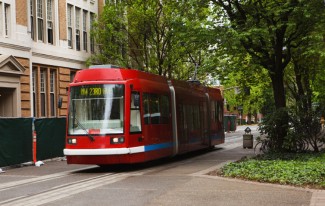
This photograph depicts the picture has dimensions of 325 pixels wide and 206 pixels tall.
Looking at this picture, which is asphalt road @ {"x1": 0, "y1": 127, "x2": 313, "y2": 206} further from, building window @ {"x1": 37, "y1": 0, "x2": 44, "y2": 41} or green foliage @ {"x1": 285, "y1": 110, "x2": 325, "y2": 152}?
building window @ {"x1": 37, "y1": 0, "x2": 44, "y2": 41}

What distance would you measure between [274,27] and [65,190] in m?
9.89

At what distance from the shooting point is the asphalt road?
33.1 feet

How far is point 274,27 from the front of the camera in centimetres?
1842

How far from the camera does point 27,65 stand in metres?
27.4

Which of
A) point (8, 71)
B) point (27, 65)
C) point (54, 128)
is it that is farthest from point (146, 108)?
point (27, 65)

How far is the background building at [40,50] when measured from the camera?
2616 centimetres

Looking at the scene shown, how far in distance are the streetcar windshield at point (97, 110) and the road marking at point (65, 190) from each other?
1.50 m

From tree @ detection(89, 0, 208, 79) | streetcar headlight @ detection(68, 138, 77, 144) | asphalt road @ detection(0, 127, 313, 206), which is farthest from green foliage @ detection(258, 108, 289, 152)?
tree @ detection(89, 0, 208, 79)

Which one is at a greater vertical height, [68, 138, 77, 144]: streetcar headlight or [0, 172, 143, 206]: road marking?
[68, 138, 77, 144]: streetcar headlight

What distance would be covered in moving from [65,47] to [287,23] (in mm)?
16898

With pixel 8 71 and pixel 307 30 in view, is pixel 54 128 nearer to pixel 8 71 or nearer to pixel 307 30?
pixel 8 71

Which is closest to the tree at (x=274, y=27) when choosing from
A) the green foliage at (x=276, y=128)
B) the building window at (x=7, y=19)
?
the green foliage at (x=276, y=128)

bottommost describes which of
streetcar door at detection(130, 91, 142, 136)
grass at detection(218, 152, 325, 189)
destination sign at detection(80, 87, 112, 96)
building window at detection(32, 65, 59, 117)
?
grass at detection(218, 152, 325, 189)

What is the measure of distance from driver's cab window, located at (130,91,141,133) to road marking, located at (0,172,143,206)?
1.54 m
